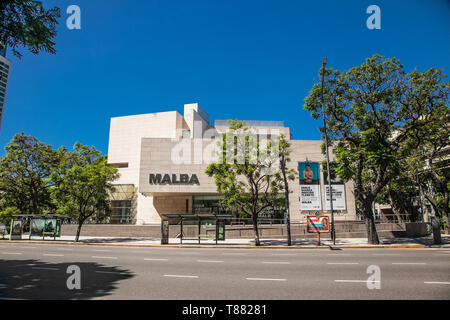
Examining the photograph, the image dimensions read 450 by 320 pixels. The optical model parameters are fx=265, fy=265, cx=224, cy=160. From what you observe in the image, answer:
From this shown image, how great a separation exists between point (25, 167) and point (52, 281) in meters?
39.5

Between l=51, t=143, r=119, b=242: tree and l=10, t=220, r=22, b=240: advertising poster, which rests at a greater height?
l=51, t=143, r=119, b=242: tree

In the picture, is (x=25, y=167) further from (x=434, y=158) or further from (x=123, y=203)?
(x=434, y=158)

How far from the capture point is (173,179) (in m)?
39.8

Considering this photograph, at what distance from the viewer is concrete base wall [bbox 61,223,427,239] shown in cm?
2547

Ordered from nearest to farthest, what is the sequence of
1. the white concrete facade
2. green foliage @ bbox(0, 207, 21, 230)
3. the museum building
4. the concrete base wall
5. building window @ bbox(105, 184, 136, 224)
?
the white concrete facade < the concrete base wall < green foliage @ bbox(0, 207, 21, 230) < the museum building < building window @ bbox(105, 184, 136, 224)

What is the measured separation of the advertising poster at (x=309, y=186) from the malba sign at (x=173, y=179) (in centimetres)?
1525

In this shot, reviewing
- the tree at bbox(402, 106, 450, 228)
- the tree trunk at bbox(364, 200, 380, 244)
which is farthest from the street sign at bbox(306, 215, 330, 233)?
the tree at bbox(402, 106, 450, 228)

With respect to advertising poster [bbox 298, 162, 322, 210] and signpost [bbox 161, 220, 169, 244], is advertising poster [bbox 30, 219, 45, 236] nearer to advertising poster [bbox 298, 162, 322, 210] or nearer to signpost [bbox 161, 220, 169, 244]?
signpost [bbox 161, 220, 169, 244]

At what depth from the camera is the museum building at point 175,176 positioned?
3781 cm

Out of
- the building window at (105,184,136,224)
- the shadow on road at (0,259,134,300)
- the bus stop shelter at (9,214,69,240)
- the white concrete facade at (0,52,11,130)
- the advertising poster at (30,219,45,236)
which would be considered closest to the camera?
the shadow on road at (0,259,134,300)

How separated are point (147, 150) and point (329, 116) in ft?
95.4

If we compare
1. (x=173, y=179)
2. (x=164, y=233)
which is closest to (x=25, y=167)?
(x=173, y=179)
